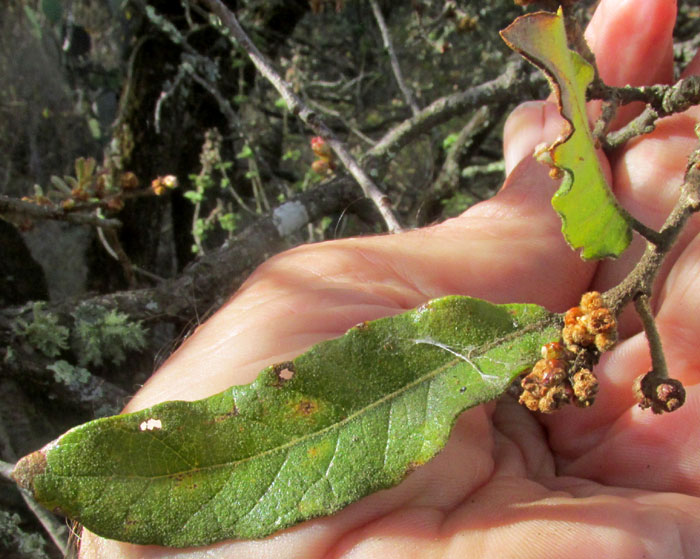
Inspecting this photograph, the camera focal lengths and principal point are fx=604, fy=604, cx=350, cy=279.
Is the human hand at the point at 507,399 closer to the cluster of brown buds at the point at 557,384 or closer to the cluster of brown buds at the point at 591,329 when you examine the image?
the cluster of brown buds at the point at 557,384

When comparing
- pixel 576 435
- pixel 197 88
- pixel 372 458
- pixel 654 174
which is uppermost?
pixel 197 88

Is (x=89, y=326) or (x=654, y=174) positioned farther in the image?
(x=89, y=326)

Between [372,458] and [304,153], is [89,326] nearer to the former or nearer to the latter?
[372,458]

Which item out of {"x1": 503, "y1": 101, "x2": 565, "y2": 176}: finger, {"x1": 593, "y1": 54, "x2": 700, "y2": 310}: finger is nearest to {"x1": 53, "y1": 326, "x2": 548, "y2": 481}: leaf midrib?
{"x1": 593, "y1": 54, "x2": 700, "y2": 310}: finger

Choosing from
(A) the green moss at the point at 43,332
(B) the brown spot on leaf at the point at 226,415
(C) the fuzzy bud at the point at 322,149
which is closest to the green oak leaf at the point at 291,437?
(B) the brown spot on leaf at the point at 226,415

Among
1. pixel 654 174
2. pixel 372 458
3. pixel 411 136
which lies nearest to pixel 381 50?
pixel 411 136

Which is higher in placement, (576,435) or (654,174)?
(654,174)

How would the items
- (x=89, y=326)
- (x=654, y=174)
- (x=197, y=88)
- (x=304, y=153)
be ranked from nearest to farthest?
(x=654, y=174) → (x=89, y=326) → (x=197, y=88) → (x=304, y=153)
